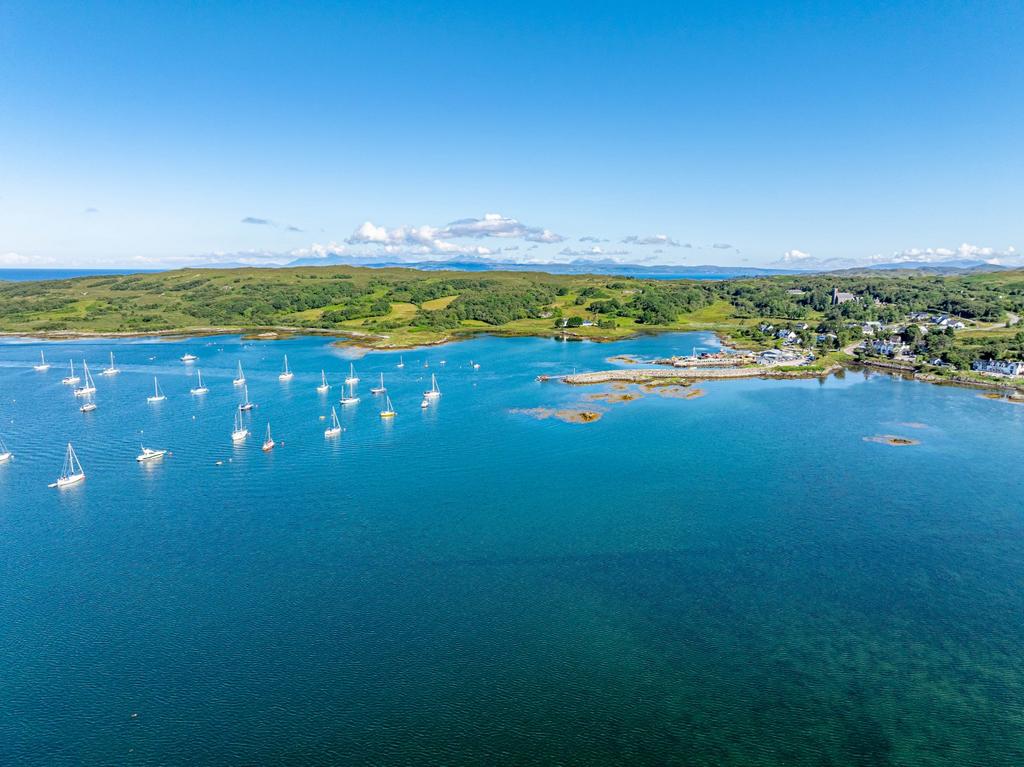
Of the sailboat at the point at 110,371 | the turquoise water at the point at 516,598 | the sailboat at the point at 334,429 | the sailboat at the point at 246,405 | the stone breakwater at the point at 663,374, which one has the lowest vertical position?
the turquoise water at the point at 516,598

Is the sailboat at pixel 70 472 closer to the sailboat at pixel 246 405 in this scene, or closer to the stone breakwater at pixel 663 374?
the sailboat at pixel 246 405

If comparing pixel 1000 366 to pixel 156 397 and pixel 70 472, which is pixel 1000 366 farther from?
pixel 156 397

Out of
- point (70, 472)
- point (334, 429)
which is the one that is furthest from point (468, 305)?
point (70, 472)

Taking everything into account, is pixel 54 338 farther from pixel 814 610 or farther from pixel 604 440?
pixel 814 610

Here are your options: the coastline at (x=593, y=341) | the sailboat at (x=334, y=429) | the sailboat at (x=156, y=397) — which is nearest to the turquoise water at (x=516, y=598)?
the sailboat at (x=334, y=429)

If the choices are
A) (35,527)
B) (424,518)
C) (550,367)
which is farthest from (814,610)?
(550,367)

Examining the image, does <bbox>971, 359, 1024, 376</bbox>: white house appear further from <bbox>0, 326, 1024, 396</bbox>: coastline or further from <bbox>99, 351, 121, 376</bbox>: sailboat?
<bbox>99, 351, 121, 376</bbox>: sailboat
